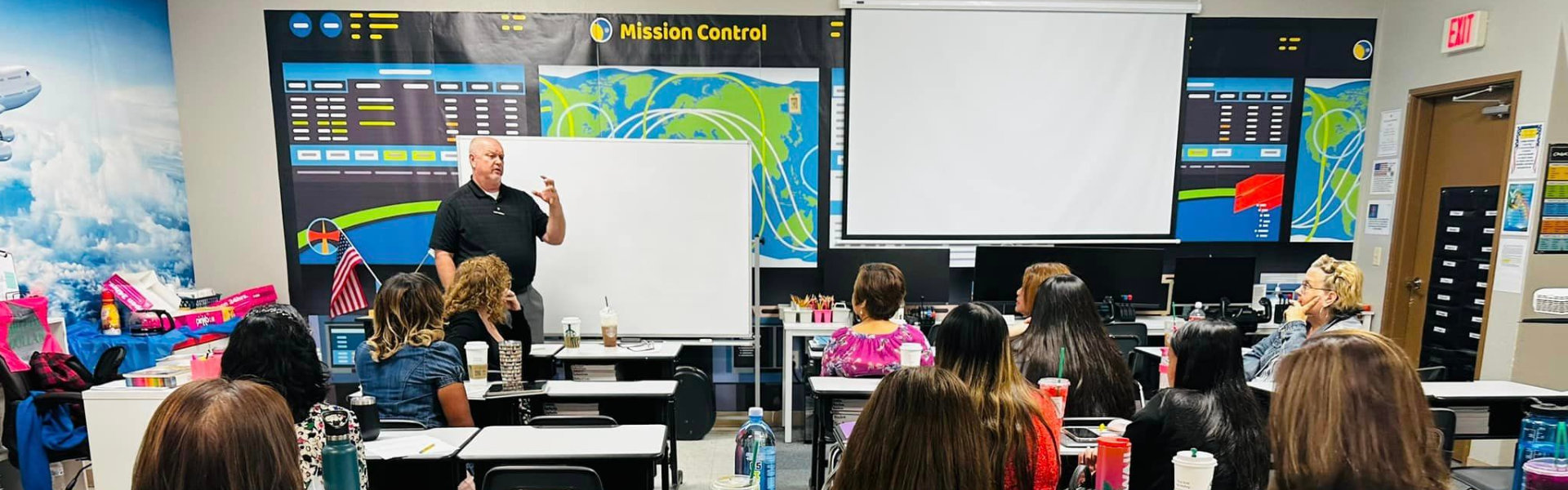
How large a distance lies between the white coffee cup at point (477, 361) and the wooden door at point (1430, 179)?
17.7 feet

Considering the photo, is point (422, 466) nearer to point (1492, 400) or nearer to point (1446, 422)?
point (1446, 422)

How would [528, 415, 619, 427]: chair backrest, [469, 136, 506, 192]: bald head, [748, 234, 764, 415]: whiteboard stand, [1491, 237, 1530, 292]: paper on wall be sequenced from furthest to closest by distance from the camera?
1. [748, 234, 764, 415]: whiteboard stand
2. [469, 136, 506, 192]: bald head
3. [1491, 237, 1530, 292]: paper on wall
4. [528, 415, 619, 427]: chair backrest

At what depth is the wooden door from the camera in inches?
157

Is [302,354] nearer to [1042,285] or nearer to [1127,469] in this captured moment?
[1127,469]

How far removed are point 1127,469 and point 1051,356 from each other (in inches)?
33.7

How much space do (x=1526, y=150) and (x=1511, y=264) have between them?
62 centimetres

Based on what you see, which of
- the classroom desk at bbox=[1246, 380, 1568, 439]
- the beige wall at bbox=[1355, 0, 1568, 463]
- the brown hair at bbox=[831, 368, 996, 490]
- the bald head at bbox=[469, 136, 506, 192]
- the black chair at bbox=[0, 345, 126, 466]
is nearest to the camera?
the brown hair at bbox=[831, 368, 996, 490]

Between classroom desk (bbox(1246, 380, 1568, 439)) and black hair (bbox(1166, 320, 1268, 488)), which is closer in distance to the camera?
black hair (bbox(1166, 320, 1268, 488))

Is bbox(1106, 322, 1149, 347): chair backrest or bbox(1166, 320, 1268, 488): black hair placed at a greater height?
bbox(1166, 320, 1268, 488): black hair

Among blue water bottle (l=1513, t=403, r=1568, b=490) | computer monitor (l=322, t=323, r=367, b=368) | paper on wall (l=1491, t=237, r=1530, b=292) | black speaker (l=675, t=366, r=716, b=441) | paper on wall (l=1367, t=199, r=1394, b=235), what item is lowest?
black speaker (l=675, t=366, r=716, b=441)

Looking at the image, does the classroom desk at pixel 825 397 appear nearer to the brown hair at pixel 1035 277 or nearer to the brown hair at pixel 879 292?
the brown hair at pixel 879 292

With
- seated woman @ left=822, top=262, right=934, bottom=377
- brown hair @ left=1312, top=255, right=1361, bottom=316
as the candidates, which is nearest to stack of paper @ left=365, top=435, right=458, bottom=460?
seated woman @ left=822, top=262, right=934, bottom=377

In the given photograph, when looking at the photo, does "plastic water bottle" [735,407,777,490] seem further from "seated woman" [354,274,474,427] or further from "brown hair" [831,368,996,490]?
"seated woman" [354,274,474,427]

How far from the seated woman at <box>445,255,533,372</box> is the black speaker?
1241mm
